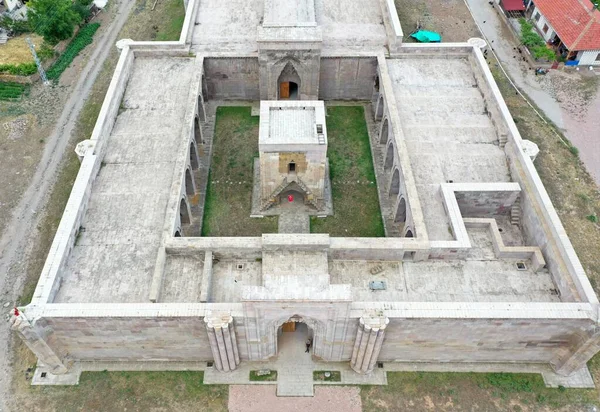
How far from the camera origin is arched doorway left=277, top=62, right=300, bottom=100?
159ft

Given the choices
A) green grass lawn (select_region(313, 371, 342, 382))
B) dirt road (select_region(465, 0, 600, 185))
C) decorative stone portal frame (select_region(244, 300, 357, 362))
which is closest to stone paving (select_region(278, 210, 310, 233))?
decorative stone portal frame (select_region(244, 300, 357, 362))

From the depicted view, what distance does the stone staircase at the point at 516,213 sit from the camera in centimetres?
3909

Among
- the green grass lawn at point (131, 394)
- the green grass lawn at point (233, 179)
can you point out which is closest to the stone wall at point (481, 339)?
the green grass lawn at point (131, 394)

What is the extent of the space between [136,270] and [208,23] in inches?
1276

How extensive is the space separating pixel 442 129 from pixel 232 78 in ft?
75.5

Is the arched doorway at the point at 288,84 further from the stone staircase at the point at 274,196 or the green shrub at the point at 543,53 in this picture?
the green shrub at the point at 543,53

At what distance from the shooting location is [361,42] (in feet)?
168

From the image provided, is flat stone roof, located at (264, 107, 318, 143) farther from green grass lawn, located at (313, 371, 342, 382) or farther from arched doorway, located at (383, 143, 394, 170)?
green grass lawn, located at (313, 371, 342, 382)

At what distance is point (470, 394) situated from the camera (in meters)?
32.9

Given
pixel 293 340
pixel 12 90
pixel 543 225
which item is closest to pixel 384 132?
pixel 543 225

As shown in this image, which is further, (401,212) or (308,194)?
(308,194)

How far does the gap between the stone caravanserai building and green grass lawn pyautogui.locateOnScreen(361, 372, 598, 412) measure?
2.95 ft

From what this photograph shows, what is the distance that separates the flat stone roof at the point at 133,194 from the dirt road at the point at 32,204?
8290 millimetres

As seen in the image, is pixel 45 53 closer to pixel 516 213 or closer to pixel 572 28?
pixel 516 213
